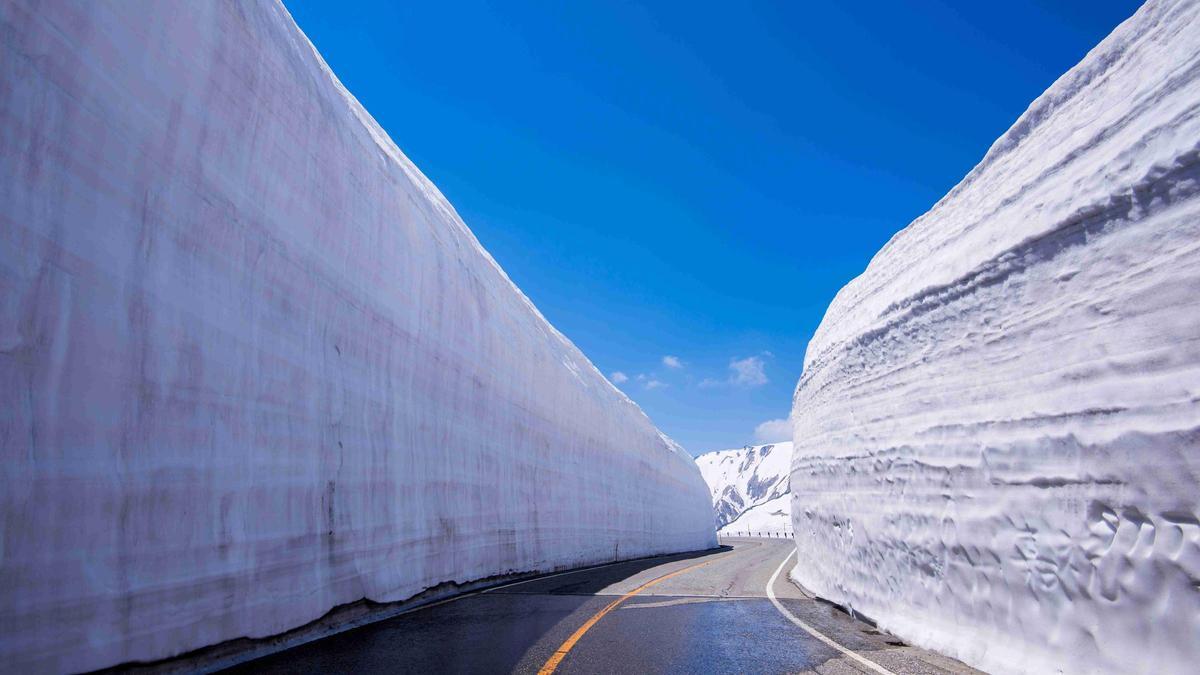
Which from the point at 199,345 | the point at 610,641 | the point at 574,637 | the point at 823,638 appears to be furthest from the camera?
the point at 823,638

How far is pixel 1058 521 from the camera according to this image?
4.87 meters

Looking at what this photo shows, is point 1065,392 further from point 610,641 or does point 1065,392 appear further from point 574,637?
point 574,637

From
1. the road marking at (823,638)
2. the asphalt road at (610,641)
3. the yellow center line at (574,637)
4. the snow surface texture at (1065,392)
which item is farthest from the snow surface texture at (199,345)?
the snow surface texture at (1065,392)

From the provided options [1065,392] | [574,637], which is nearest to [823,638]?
[574,637]

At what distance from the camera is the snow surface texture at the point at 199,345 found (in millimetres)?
4070

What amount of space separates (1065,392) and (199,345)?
7002 mm

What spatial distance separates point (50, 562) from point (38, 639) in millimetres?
436

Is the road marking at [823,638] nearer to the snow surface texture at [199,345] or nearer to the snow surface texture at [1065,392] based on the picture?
the snow surface texture at [1065,392]

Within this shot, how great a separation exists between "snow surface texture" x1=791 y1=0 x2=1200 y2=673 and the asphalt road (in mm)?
913

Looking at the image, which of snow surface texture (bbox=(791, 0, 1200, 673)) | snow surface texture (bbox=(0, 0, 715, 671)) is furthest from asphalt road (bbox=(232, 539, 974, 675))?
snow surface texture (bbox=(0, 0, 715, 671))

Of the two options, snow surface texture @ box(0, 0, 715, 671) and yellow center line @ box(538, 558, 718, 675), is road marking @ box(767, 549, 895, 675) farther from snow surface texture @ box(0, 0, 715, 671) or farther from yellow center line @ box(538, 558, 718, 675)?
snow surface texture @ box(0, 0, 715, 671)

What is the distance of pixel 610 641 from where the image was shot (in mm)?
6363

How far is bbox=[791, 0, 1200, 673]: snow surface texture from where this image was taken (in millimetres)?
4074

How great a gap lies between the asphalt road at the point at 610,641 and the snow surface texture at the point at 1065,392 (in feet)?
2.99
